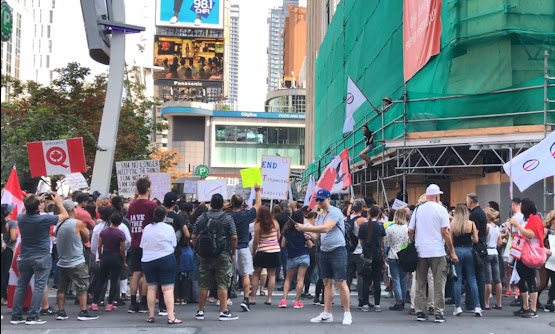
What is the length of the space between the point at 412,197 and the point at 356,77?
5.33 meters

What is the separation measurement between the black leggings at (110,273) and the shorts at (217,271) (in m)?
1.65

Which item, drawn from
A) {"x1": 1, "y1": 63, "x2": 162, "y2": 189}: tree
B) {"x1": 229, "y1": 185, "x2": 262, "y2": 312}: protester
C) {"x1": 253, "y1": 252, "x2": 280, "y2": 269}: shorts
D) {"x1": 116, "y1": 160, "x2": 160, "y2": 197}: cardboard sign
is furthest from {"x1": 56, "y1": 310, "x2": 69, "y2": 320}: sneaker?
{"x1": 1, "y1": 63, "x2": 162, "y2": 189}: tree

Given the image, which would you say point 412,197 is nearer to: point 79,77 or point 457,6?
point 457,6

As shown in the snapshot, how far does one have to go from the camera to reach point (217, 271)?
Result: 9758 mm

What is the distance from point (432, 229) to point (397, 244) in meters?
1.49

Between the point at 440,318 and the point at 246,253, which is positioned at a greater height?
the point at 246,253

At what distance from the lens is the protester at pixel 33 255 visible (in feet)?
30.4

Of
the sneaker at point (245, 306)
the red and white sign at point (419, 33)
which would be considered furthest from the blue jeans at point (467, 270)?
the red and white sign at point (419, 33)

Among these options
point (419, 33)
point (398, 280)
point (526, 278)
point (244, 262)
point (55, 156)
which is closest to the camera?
point (526, 278)

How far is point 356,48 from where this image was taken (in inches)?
1099

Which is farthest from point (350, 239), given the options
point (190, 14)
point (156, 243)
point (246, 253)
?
point (190, 14)

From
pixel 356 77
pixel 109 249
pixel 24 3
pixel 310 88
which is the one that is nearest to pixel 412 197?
pixel 356 77

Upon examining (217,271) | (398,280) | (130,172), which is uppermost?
(130,172)

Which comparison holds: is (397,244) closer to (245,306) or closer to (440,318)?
(440,318)
